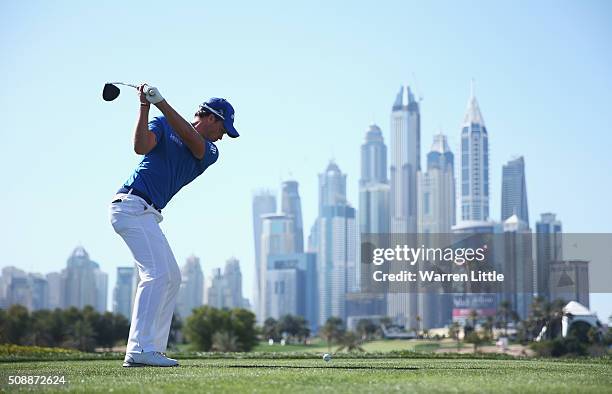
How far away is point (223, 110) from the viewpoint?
362 inches

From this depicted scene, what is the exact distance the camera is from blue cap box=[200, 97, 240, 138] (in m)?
Answer: 9.16

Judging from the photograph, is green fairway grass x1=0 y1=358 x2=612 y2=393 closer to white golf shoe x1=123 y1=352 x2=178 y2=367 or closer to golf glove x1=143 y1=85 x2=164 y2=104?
white golf shoe x1=123 y1=352 x2=178 y2=367

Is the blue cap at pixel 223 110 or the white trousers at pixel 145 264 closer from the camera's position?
the white trousers at pixel 145 264

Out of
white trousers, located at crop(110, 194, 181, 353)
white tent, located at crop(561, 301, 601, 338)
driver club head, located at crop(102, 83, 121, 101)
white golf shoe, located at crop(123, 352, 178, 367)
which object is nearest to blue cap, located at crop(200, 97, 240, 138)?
driver club head, located at crop(102, 83, 121, 101)

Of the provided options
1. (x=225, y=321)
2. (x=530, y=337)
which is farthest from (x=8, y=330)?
(x=530, y=337)

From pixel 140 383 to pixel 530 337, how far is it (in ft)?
543

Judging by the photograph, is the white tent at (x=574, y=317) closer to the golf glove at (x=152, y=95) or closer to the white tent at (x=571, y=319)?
the white tent at (x=571, y=319)

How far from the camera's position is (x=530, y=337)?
166m

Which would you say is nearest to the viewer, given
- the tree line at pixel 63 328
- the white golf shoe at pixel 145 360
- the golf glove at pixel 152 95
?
the golf glove at pixel 152 95

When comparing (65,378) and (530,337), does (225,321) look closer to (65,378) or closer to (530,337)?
(530,337)

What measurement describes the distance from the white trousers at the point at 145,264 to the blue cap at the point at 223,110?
3.60ft

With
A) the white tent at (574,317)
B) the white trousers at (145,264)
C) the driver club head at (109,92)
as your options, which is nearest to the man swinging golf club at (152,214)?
the white trousers at (145,264)

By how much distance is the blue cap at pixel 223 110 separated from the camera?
30.1ft

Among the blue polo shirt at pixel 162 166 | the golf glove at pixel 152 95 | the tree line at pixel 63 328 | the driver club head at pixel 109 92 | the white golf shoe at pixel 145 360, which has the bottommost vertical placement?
the tree line at pixel 63 328
